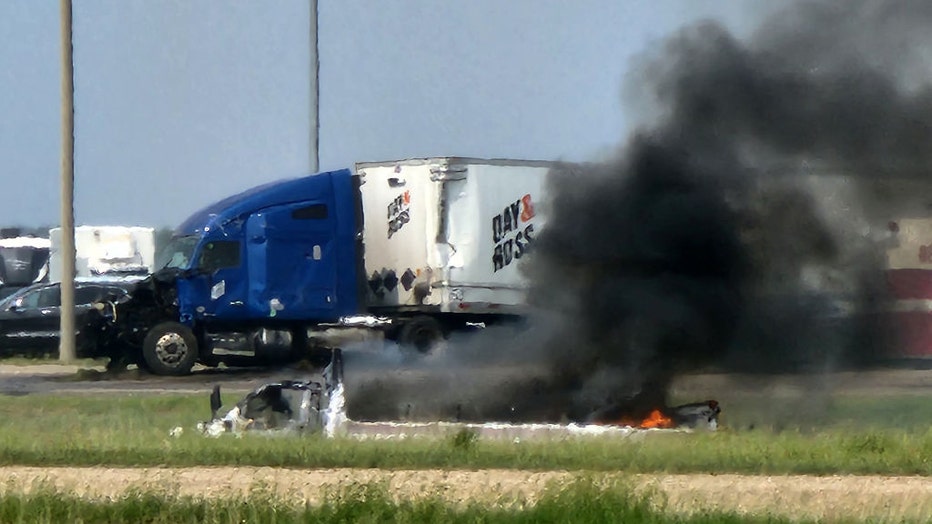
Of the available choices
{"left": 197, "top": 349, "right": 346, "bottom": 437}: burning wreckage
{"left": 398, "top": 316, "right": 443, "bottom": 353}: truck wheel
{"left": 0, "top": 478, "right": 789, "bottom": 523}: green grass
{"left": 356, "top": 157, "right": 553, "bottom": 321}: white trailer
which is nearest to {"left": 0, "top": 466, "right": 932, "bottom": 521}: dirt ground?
{"left": 0, "top": 478, "right": 789, "bottom": 523}: green grass

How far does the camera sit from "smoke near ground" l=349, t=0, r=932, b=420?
15.9m

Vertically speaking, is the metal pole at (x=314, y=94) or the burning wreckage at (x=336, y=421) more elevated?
the metal pole at (x=314, y=94)

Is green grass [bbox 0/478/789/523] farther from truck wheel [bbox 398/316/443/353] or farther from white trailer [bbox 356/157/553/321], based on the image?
white trailer [bbox 356/157/553/321]

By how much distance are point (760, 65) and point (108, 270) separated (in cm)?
3003

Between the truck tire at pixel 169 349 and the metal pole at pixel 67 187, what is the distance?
2.53 m

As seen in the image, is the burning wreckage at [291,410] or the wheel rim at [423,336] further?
the wheel rim at [423,336]

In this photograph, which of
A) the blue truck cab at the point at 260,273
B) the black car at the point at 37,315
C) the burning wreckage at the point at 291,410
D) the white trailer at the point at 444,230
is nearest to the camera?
the burning wreckage at the point at 291,410

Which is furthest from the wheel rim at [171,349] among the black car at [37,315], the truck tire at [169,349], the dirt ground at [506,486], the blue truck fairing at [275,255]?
the dirt ground at [506,486]

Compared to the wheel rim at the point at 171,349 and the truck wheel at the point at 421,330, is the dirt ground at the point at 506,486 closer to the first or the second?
the wheel rim at the point at 171,349

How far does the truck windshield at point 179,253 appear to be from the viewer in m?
26.0

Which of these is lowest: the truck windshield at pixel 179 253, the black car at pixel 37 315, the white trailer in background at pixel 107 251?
A: the black car at pixel 37 315

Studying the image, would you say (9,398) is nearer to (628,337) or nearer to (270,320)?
(270,320)

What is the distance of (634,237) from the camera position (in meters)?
16.6

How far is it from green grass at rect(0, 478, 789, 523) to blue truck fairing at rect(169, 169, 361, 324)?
15898mm
